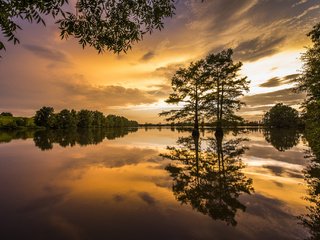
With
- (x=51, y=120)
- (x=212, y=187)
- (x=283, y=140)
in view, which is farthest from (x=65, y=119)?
(x=212, y=187)

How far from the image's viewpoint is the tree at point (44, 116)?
9550cm

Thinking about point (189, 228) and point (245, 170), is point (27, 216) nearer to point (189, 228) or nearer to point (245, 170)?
point (189, 228)

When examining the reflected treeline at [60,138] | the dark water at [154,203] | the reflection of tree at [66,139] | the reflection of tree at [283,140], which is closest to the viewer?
the dark water at [154,203]

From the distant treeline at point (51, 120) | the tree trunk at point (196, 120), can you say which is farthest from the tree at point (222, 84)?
the distant treeline at point (51, 120)

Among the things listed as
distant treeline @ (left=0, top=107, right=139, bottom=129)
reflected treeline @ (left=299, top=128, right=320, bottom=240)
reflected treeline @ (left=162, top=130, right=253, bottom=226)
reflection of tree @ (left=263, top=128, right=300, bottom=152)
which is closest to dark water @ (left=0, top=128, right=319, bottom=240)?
reflected treeline @ (left=162, top=130, right=253, bottom=226)

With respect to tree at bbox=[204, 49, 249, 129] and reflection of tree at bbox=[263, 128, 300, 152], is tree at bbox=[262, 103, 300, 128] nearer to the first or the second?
reflection of tree at bbox=[263, 128, 300, 152]

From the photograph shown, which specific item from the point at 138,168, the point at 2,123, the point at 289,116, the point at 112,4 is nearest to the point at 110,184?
the point at 138,168

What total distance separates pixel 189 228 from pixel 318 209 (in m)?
3.42

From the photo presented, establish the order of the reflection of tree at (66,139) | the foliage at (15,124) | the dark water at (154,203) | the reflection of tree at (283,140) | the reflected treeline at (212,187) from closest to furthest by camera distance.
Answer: the dark water at (154,203)
the reflected treeline at (212,187)
the reflection of tree at (283,140)
the reflection of tree at (66,139)
the foliage at (15,124)

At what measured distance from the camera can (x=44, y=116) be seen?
3767 inches

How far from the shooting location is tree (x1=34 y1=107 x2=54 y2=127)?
95500mm

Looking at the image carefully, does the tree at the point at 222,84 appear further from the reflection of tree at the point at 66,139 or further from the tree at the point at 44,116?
the tree at the point at 44,116

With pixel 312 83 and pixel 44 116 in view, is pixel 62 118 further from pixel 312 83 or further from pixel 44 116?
pixel 312 83

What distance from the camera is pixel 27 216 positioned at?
16.4 feet
